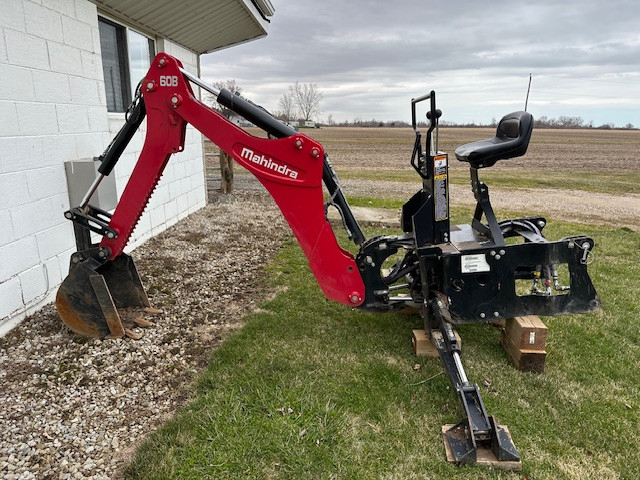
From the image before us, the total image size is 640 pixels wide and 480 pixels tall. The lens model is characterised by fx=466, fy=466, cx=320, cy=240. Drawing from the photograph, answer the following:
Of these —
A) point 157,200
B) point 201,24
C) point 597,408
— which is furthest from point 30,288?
point 201,24

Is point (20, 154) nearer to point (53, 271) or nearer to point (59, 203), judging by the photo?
point (59, 203)

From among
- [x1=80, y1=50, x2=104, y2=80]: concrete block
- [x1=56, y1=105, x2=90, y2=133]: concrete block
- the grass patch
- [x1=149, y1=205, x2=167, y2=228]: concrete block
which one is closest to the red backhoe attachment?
[x1=56, y1=105, x2=90, y2=133]: concrete block

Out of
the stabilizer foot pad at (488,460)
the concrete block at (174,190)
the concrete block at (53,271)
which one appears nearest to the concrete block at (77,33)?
the concrete block at (53,271)

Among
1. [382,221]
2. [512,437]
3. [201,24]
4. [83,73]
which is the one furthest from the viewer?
[382,221]

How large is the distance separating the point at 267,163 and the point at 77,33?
3.27 m

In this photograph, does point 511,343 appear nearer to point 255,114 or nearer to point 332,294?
point 332,294

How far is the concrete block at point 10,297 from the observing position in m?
3.95

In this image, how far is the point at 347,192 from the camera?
43.0ft

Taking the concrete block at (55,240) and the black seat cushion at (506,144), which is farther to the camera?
the concrete block at (55,240)

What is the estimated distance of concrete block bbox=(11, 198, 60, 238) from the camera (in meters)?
4.13

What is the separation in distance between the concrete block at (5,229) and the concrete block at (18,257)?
43mm

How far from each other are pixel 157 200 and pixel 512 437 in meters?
6.04

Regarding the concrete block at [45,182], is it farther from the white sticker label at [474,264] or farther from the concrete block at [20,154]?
the white sticker label at [474,264]

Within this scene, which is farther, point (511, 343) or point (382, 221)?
point (382, 221)
